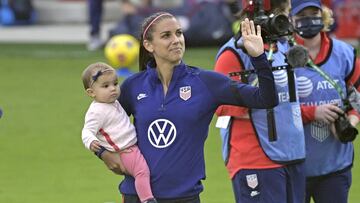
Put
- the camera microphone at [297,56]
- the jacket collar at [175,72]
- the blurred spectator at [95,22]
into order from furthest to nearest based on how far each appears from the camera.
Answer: the blurred spectator at [95,22], the camera microphone at [297,56], the jacket collar at [175,72]

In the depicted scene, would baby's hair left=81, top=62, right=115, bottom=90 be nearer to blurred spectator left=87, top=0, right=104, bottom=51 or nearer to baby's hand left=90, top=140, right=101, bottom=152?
baby's hand left=90, top=140, right=101, bottom=152

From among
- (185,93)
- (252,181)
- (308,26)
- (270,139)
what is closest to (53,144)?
(308,26)

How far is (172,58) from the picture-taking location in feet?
20.0

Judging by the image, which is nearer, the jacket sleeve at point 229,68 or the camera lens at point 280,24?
the camera lens at point 280,24

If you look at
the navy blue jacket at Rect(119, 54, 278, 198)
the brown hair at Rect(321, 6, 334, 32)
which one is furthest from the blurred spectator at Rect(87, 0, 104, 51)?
the navy blue jacket at Rect(119, 54, 278, 198)

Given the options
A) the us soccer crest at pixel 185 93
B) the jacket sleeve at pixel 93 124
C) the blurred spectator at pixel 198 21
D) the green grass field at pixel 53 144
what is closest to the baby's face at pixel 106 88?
the jacket sleeve at pixel 93 124

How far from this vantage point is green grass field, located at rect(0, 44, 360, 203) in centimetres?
1009

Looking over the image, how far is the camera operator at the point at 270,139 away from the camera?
670 cm

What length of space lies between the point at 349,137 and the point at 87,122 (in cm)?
196

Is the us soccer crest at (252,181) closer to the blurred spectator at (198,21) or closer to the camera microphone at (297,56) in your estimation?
the camera microphone at (297,56)

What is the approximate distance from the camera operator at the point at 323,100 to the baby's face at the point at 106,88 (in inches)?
61.6

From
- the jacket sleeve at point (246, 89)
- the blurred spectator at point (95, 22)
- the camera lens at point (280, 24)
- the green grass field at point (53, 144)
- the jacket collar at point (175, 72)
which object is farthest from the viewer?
the blurred spectator at point (95, 22)

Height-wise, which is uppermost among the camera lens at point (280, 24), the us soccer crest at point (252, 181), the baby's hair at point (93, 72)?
the camera lens at point (280, 24)

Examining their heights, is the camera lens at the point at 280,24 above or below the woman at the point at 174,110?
above
